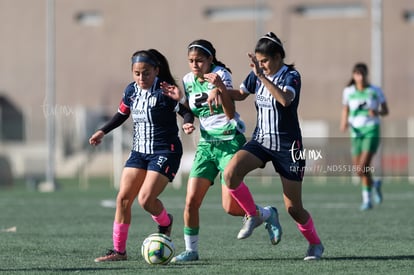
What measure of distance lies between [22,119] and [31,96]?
5.94ft

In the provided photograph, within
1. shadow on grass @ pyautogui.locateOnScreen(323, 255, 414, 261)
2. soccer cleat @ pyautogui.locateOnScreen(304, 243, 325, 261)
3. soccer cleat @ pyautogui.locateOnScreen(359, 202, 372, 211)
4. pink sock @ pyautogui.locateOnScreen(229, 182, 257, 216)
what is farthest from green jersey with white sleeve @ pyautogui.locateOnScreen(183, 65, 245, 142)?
soccer cleat @ pyautogui.locateOnScreen(359, 202, 372, 211)

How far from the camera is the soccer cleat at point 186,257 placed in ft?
32.6

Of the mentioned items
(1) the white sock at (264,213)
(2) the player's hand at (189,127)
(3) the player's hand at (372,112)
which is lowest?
(1) the white sock at (264,213)

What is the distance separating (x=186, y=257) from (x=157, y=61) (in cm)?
188

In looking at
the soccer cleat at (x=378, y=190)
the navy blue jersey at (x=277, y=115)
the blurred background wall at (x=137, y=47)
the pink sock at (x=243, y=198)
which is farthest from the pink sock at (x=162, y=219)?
the blurred background wall at (x=137, y=47)

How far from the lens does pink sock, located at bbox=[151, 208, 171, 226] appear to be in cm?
1031

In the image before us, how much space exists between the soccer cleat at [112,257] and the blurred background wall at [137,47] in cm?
2861

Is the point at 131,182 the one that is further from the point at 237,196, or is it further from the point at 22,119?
the point at 22,119

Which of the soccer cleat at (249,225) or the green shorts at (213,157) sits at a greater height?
the green shorts at (213,157)

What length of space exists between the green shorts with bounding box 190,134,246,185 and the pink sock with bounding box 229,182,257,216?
218 mm

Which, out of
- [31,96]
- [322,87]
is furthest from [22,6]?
[322,87]

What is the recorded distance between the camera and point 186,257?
995 centimetres

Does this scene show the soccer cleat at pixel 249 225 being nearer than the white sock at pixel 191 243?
Yes

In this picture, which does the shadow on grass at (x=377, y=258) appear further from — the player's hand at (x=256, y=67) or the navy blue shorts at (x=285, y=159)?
the player's hand at (x=256, y=67)
